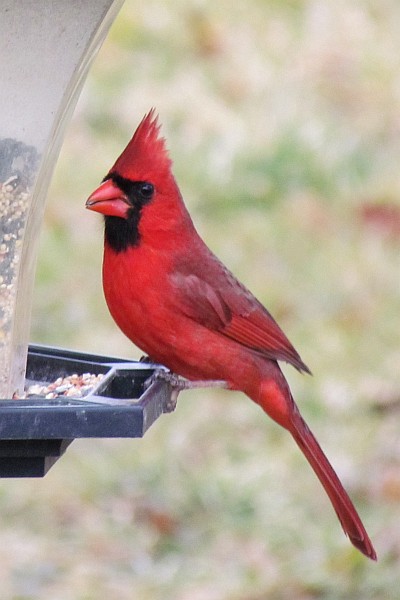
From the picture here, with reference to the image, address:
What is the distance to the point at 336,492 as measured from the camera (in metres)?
2.77

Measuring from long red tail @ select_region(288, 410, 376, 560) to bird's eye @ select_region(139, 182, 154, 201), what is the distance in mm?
612

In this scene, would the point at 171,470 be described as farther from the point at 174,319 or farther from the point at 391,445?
the point at 174,319

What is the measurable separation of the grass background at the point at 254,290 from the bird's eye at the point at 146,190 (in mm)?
1351

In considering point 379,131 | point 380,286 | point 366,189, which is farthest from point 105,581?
point 379,131

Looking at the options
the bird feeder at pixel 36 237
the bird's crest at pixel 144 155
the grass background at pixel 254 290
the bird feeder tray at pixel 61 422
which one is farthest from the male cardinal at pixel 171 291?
the grass background at pixel 254 290

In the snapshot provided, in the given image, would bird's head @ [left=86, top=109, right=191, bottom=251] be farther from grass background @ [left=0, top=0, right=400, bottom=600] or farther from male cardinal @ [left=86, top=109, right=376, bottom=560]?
grass background @ [left=0, top=0, right=400, bottom=600]

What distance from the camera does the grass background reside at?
3678 millimetres

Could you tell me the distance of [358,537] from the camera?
8.89ft

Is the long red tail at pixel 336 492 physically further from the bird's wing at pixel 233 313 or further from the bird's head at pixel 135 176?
the bird's head at pixel 135 176

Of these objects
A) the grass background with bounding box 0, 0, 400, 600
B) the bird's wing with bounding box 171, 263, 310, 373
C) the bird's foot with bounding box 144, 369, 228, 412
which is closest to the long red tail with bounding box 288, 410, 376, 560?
the bird's wing with bounding box 171, 263, 310, 373

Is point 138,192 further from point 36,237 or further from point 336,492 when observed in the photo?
point 336,492

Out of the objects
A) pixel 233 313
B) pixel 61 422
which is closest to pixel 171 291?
pixel 233 313

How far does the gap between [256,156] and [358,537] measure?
309cm

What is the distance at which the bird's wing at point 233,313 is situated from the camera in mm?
2586
